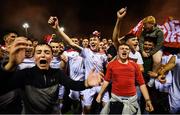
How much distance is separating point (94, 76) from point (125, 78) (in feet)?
7.99

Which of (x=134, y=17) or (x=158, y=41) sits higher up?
(x=134, y=17)

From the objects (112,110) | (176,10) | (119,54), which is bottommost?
(112,110)

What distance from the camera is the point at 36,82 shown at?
5105 mm

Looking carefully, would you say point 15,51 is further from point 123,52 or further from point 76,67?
point 76,67

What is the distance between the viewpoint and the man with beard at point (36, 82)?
191 inches

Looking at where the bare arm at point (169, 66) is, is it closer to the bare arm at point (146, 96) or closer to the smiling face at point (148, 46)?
the smiling face at point (148, 46)

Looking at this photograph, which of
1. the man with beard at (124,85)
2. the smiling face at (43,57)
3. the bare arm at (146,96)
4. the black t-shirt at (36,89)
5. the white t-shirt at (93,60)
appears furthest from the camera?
the white t-shirt at (93,60)

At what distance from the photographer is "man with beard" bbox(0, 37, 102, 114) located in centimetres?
485

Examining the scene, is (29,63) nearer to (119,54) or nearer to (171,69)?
(119,54)

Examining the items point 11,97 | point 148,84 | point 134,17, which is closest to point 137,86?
point 148,84

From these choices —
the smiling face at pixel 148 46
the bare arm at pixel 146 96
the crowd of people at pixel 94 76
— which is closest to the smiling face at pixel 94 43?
the crowd of people at pixel 94 76

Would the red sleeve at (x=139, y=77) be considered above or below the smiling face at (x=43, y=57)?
below

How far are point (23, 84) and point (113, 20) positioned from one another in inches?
705

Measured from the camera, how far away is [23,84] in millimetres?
5109
